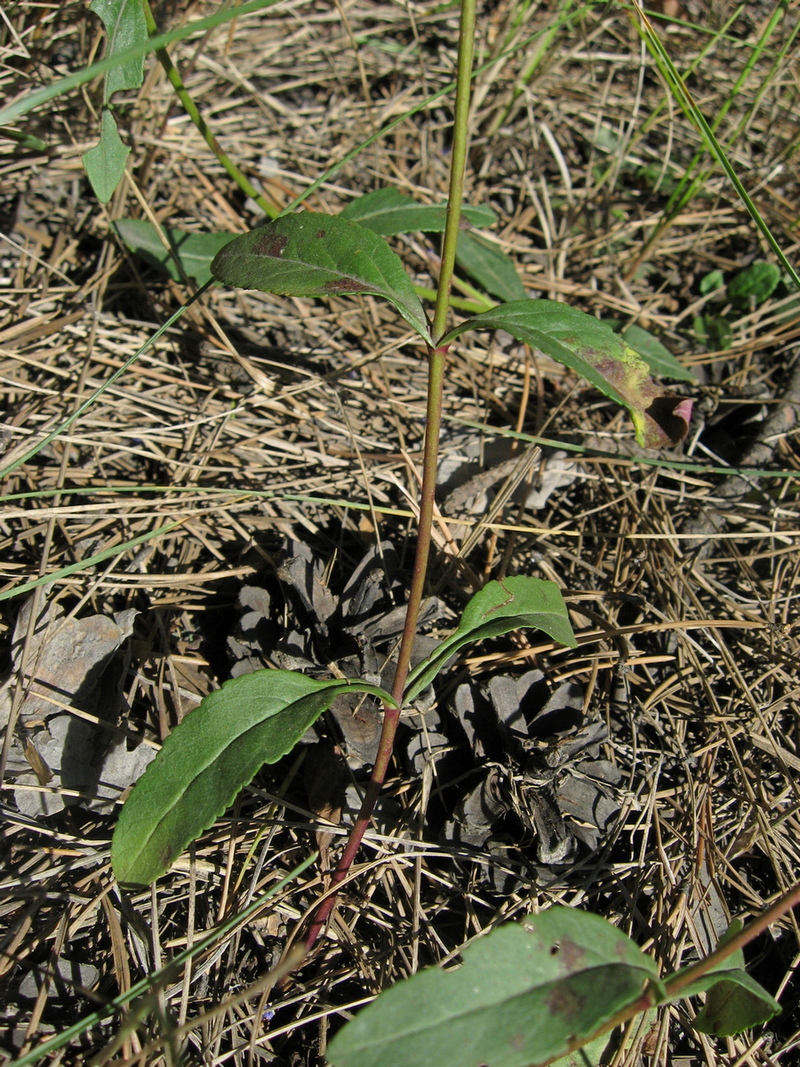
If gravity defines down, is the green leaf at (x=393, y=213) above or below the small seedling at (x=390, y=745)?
above

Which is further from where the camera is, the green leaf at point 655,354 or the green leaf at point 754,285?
the green leaf at point 754,285

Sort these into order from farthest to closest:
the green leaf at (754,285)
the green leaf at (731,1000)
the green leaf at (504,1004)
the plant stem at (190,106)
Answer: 1. the green leaf at (754,285)
2. the plant stem at (190,106)
3. the green leaf at (731,1000)
4. the green leaf at (504,1004)

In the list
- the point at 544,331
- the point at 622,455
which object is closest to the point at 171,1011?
the point at 544,331

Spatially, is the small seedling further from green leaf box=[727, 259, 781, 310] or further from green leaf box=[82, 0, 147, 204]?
green leaf box=[727, 259, 781, 310]

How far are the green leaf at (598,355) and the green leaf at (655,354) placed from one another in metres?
1.11

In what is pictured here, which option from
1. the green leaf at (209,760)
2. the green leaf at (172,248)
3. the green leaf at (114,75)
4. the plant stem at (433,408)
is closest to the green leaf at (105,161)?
the green leaf at (114,75)

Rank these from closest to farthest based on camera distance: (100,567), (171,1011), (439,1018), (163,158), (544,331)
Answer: (439,1018)
(544,331)
(171,1011)
(100,567)
(163,158)

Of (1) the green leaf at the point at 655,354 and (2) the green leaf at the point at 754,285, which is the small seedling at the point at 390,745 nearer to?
(1) the green leaf at the point at 655,354

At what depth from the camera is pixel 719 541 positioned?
7.20ft

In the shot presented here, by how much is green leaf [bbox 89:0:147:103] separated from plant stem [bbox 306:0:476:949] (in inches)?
33.4

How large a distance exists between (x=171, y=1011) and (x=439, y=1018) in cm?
73

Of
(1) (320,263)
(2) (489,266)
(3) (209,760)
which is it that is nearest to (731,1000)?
(3) (209,760)

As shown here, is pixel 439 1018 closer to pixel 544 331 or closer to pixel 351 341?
pixel 544 331

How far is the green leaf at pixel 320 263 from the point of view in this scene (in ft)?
4.20
